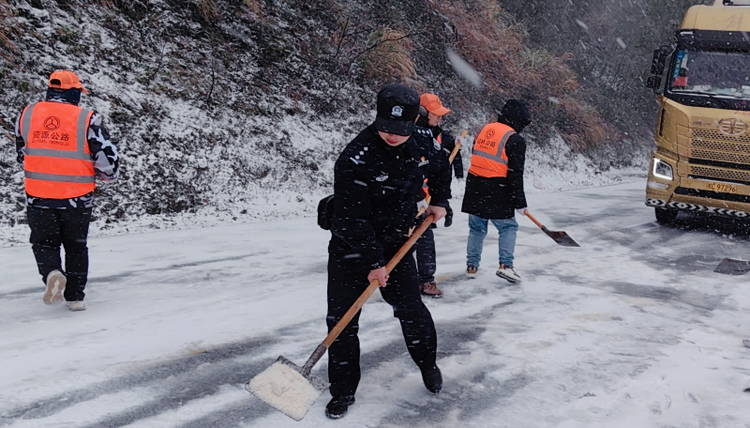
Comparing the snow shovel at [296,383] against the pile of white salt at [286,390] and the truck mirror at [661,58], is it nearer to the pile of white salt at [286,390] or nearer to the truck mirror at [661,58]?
the pile of white salt at [286,390]

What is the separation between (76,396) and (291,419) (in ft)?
3.96

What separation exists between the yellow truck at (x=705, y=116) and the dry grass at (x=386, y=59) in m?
5.21

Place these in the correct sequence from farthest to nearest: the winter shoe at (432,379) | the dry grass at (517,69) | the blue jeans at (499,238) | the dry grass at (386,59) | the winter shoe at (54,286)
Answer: the dry grass at (517,69), the dry grass at (386,59), the blue jeans at (499,238), the winter shoe at (54,286), the winter shoe at (432,379)

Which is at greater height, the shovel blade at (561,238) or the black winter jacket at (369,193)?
the black winter jacket at (369,193)

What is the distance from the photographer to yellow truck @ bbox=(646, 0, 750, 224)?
8711mm

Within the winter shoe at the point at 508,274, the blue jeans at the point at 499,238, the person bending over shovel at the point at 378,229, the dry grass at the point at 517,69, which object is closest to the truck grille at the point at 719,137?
the blue jeans at the point at 499,238

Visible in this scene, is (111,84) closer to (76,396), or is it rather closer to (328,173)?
(328,173)

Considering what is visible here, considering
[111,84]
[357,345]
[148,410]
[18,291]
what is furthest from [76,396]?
[111,84]

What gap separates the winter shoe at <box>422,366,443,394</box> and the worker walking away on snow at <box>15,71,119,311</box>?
9.32 ft

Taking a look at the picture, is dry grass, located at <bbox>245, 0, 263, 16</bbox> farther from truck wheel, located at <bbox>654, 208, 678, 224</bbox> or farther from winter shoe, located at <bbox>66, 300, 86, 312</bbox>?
winter shoe, located at <bbox>66, 300, 86, 312</bbox>

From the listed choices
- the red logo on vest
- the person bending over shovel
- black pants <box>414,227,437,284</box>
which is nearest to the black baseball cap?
the person bending over shovel

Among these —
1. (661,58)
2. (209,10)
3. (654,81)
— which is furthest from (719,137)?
(209,10)

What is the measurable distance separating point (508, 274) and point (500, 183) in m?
0.90

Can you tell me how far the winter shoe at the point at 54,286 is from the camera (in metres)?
4.64
